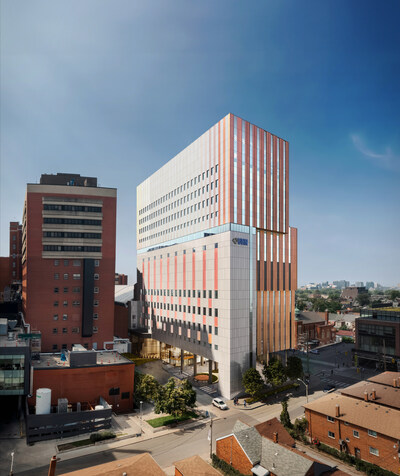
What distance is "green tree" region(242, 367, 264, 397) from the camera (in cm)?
6544

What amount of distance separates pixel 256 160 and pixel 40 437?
66692 mm

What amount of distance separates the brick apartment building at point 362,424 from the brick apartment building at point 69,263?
55.5 meters

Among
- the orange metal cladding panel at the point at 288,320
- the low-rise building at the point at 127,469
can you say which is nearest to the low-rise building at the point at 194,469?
the low-rise building at the point at 127,469

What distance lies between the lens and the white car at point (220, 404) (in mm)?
62650

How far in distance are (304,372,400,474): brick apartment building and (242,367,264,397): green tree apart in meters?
13.2

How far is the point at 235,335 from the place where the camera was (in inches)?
2724

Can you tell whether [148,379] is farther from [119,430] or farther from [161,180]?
[161,180]

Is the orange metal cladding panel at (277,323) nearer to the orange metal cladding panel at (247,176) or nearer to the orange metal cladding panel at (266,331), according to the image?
the orange metal cladding panel at (266,331)

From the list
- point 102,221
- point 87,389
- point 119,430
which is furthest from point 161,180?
point 119,430

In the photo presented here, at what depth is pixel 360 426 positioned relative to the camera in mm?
46688

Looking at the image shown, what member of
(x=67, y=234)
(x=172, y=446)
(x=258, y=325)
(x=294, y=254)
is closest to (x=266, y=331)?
(x=258, y=325)

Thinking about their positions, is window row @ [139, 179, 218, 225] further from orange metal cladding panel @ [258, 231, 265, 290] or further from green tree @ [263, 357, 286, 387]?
green tree @ [263, 357, 286, 387]

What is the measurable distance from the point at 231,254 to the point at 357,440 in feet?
122

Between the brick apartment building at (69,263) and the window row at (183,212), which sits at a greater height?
the window row at (183,212)
